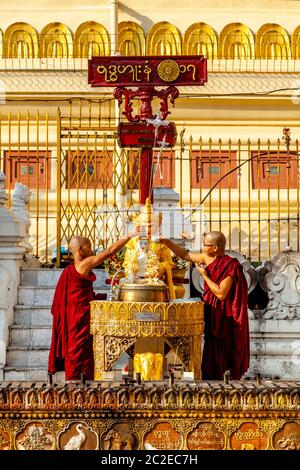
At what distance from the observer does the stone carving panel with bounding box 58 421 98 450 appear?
624cm

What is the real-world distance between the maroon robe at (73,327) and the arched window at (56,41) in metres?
8.42

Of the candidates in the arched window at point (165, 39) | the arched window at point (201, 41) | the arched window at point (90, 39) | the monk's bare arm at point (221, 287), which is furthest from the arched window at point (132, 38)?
the monk's bare arm at point (221, 287)

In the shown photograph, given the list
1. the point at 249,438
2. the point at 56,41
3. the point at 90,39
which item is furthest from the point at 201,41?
the point at 249,438

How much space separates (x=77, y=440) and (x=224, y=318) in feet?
8.60

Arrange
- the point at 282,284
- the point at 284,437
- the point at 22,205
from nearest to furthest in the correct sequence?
the point at 284,437
the point at 282,284
the point at 22,205

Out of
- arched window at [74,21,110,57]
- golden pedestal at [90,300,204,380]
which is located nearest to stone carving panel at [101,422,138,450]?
golden pedestal at [90,300,204,380]

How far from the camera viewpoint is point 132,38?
54.2 feet

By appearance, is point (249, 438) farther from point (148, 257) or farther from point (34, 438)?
point (148, 257)

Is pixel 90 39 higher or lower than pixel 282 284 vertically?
higher

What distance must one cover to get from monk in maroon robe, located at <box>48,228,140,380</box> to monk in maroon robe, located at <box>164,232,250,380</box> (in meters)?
0.70

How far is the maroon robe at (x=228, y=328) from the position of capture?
8594 millimetres

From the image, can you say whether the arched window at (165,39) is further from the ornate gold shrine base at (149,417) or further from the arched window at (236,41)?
the ornate gold shrine base at (149,417)

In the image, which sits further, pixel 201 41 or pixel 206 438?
pixel 201 41
